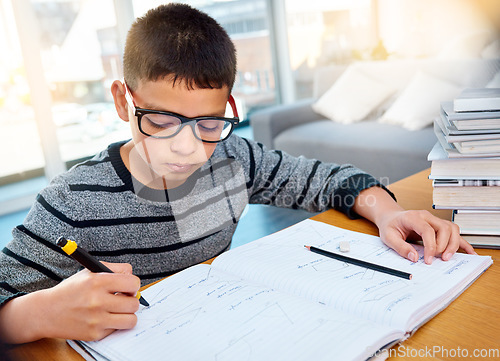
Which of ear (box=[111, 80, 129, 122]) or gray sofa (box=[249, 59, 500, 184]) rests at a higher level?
ear (box=[111, 80, 129, 122])

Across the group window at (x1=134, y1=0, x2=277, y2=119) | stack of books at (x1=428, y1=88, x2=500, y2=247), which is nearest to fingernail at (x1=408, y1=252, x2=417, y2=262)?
stack of books at (x1=428, y1=88, x2=500, y2=247)

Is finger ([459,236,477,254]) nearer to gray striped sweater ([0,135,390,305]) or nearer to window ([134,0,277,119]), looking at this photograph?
gray striped sweater ([0,135,390,305])

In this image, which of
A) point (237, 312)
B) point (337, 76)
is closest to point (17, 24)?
point (337, 76)

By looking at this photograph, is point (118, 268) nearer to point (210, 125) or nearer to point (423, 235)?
point (210, 125)

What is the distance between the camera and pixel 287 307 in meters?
0.52

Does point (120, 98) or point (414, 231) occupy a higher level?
point (120, 98)

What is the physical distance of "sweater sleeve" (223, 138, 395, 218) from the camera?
88cm

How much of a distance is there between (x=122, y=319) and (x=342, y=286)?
0.26 meters

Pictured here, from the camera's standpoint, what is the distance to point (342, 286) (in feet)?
1.83

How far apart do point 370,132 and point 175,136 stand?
2.05 metres

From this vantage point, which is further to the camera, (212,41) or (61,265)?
(212,41)

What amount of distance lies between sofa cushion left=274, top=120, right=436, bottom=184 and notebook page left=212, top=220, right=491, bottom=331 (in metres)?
1.48

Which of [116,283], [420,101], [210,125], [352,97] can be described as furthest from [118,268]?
[352,97]

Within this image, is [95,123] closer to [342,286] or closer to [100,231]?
[100,231]
